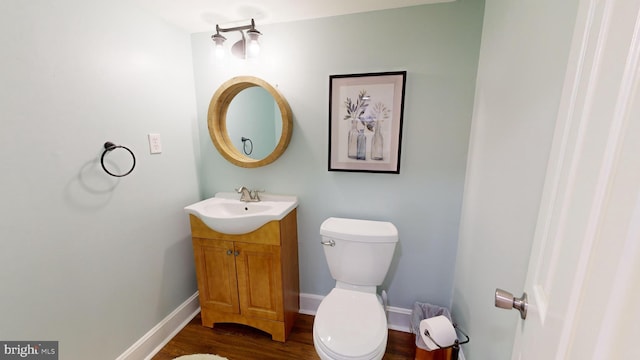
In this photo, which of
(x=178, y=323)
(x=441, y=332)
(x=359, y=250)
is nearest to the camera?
(x=441, y=332)

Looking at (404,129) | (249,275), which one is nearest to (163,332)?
(249,275)

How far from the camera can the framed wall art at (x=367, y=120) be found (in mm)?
1496

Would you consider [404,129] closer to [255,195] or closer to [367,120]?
[367,120]

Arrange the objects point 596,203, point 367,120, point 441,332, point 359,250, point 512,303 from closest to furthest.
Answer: point 596,203 → point 512,303 → point 441,332 → point 359,250 → point 367,120

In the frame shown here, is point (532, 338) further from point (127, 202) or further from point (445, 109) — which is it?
point (127, 202)

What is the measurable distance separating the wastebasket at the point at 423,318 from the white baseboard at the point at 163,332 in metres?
1.59

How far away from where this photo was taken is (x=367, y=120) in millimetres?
1545

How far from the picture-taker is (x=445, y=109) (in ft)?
4.77

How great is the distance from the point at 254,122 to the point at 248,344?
1521 millimetres

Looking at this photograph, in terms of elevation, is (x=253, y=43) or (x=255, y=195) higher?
(x=253, y=43)

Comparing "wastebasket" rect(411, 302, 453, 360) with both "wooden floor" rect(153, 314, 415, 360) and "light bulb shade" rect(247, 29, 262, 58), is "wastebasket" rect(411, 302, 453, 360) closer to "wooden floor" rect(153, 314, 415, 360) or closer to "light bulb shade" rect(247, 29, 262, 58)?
"wooden floor" rect(153, 314, 415, 360)

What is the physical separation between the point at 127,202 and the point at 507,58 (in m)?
1.99

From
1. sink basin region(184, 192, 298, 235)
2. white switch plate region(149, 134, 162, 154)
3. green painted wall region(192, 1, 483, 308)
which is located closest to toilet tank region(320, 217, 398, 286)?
green painted wall region(192, 1, 483, 308)

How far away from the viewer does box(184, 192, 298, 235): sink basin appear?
1.46 metres
